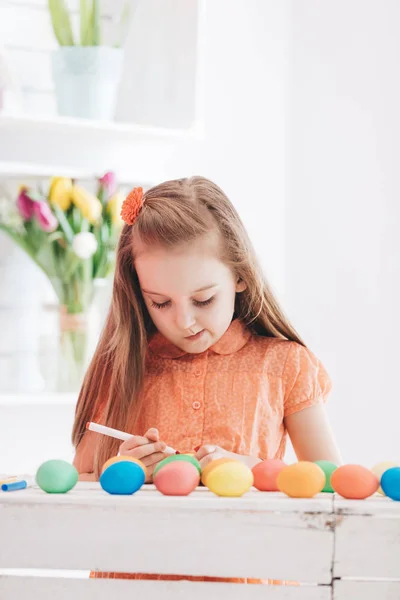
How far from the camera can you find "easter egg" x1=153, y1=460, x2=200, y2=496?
0.65m

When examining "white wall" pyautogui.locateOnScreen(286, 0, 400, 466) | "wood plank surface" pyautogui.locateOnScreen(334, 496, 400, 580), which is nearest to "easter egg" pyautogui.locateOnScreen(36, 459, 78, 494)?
"wood plank surface" pyautogui.locateOnScreen(334, 496, 400, 580)

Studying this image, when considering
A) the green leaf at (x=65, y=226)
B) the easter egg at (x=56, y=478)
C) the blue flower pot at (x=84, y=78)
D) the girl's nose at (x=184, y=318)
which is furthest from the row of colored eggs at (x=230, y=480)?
the blue flower pot at (x=84, y=78)

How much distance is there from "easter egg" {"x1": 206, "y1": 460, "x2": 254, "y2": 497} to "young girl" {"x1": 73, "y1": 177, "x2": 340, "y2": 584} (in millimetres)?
398

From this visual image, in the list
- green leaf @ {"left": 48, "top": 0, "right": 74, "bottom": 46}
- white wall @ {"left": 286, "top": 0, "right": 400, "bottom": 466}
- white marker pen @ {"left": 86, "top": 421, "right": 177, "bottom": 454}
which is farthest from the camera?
green leaf @ {"left": 48, "top": 0, "right": 74, "bottom": 46}

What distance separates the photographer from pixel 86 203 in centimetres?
181

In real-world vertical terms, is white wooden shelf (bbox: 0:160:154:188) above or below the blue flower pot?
below

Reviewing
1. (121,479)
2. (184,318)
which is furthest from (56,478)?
(184,318)

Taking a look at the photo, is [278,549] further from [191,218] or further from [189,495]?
[191,218]

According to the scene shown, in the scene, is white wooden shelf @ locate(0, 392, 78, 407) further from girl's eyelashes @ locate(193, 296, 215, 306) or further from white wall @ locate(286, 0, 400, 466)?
girl's eyelashes @ locate(193, 296, 215, 306)

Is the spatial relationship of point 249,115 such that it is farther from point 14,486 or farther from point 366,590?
point 366,590

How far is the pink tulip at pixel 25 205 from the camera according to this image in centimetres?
180

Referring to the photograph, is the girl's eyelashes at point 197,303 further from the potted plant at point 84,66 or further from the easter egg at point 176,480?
the potted plant at point 84,66

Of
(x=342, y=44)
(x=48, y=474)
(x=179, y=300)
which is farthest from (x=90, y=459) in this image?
(x=342, y=44)

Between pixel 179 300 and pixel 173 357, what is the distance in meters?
0.17
